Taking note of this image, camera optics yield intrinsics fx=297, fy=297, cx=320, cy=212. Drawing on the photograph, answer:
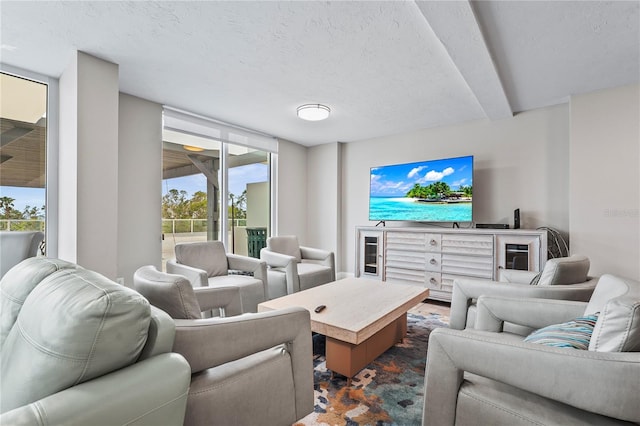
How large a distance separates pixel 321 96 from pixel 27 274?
280 cm

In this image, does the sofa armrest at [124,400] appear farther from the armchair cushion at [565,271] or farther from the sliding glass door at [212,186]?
the sliding glass door at [212,186]

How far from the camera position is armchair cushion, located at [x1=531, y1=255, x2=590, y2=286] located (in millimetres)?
1889

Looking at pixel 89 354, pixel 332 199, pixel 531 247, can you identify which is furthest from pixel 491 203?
pixel 89 354

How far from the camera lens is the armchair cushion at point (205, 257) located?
9.82ft

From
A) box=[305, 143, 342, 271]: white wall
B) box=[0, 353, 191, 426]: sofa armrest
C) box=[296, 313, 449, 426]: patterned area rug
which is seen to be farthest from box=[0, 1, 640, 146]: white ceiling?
box=[296, 313, 449, 426]: patterned area rug

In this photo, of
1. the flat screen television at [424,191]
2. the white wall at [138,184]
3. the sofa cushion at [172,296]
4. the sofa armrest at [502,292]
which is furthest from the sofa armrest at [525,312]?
the white wall at [138,184]

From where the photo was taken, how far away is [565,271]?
189 centimetres

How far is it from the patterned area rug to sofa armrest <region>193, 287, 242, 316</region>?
0.72 metres

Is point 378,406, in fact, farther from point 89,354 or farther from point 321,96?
point 321,96

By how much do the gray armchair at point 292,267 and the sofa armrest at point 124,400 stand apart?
2457mm

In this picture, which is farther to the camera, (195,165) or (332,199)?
(332,199)

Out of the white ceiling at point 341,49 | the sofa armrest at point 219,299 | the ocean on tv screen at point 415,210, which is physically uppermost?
the white ceiling at point 341,49

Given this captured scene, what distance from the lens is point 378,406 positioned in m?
1.65

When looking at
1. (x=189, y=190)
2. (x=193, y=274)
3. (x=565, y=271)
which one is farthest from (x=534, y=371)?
(x=189, y=190)
